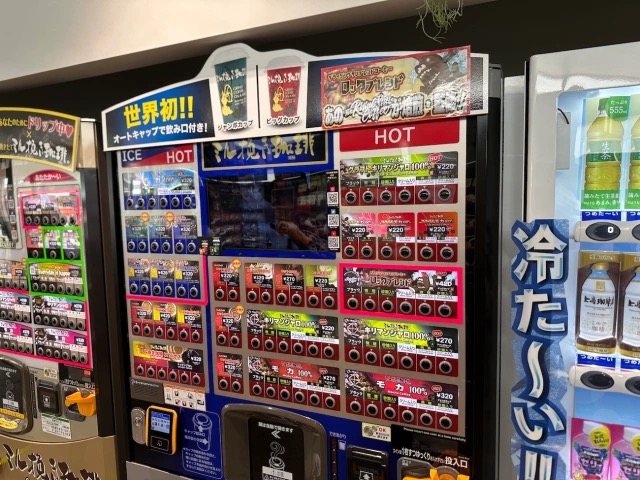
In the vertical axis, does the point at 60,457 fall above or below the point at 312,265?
below

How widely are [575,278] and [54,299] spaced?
2212 mm

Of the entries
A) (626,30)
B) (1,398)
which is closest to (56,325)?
(1,398)

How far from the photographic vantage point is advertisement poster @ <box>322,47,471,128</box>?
1.46 meters

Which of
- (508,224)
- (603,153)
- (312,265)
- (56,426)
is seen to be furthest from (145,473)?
(603,153)

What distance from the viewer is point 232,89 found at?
70.6 inches

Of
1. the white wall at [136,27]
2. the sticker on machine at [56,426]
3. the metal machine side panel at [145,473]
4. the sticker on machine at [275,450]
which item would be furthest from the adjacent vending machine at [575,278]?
the sticker on machine at [56,426]

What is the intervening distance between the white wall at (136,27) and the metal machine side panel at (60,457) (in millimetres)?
1794

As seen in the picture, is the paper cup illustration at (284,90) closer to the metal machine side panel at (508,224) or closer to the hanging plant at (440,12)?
the hanging plant at (440,12)

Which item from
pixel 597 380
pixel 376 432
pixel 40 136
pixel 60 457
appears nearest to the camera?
pixel 597 380

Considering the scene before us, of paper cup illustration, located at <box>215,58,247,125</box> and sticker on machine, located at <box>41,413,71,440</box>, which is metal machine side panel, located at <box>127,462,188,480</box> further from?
paper cup illustration, located at <box>215,58,247,125</box>

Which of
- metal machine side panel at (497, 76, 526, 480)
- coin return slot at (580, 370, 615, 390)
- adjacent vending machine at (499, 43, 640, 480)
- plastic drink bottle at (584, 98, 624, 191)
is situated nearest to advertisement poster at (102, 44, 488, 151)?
metal machine side panel at (497, 76, 526, 480)

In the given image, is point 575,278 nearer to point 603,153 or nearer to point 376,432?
point 603,153

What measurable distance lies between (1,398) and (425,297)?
7.70 ft

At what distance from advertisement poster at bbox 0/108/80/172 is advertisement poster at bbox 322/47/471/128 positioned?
4.00 feet
